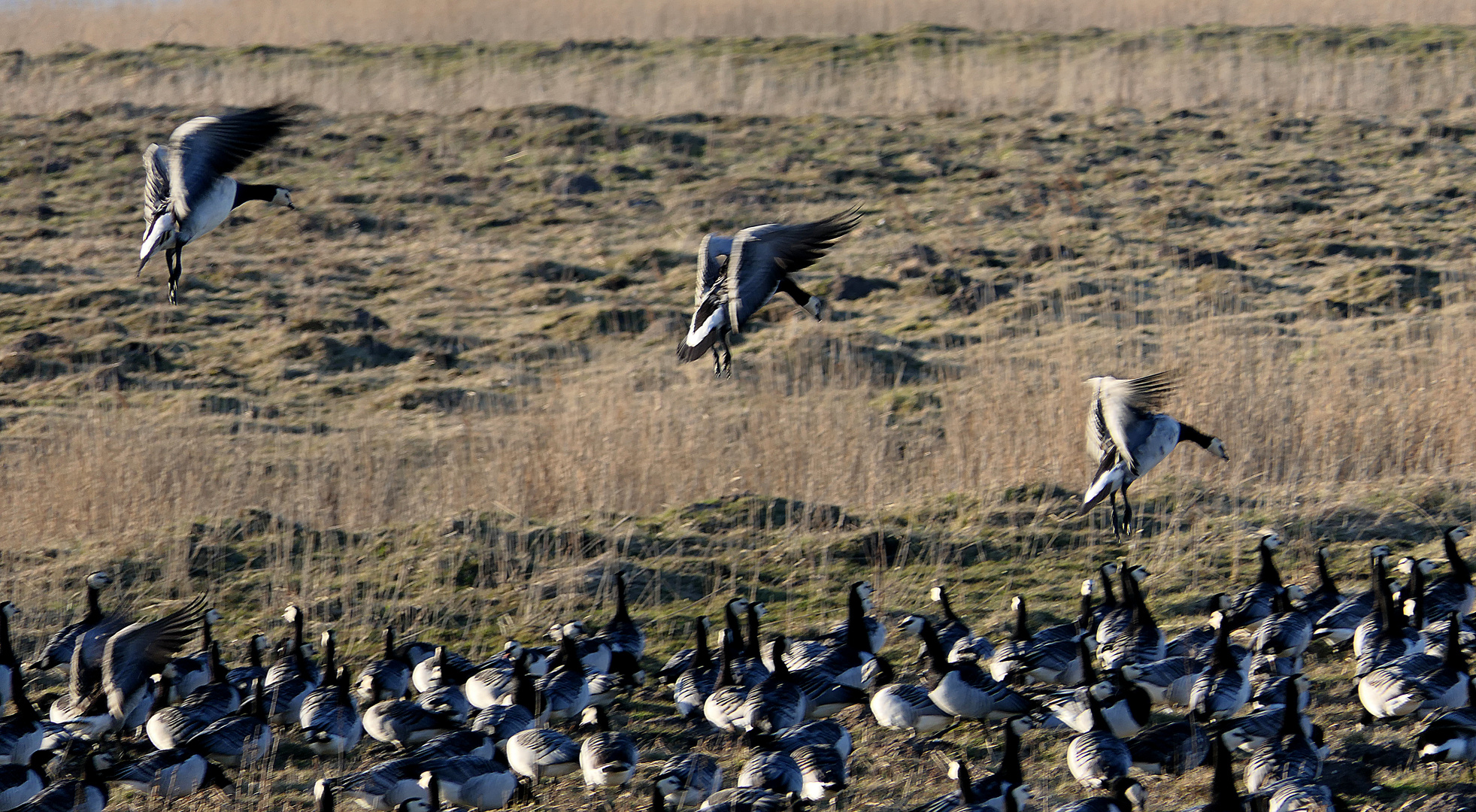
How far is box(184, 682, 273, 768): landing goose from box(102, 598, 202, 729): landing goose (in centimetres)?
56

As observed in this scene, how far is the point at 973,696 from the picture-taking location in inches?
258

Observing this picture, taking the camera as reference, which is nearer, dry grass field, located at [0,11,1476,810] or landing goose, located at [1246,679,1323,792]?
landing goose, located at [1246,679,1323,792]

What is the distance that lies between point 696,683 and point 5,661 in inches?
138

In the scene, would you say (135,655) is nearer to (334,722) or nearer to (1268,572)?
(334,722)

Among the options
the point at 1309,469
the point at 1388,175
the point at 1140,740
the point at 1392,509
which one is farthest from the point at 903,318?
the point at 1140,740

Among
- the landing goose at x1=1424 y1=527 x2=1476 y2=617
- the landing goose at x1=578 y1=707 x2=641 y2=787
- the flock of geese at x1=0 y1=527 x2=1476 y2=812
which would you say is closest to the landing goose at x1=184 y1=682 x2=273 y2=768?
the flock of geese at x1=0 y1=527 x2=1476 y2=812

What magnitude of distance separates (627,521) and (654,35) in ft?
84.7

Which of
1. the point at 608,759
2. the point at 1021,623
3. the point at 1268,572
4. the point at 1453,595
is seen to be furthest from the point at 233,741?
the point at 1453,595

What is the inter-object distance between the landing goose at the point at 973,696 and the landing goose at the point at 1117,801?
3.09ft

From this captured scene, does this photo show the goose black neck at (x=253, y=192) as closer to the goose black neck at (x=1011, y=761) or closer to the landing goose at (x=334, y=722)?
the landing goose at (x=334, y=722)

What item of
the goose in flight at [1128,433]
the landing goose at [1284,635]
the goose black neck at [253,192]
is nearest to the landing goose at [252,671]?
the goose black neck at [253,192]

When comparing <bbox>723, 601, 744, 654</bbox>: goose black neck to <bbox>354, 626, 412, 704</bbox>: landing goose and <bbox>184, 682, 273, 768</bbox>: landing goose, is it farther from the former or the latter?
<bbox>184, 682, 273, 768</bbox>: landing goose

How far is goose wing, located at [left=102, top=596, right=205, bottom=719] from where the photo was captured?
7.05 metres

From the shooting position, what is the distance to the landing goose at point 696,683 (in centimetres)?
711
